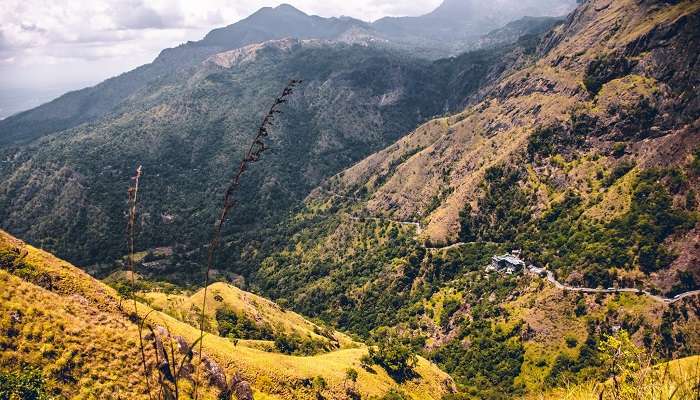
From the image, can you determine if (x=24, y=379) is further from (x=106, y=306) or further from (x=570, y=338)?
(x=570, y=338)

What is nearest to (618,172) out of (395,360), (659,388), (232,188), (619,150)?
(619,150)

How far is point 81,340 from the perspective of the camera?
5562 cm

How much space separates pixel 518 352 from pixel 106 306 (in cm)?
13350

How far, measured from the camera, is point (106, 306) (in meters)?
64.2

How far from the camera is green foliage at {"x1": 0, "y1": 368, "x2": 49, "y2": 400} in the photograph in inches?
1758

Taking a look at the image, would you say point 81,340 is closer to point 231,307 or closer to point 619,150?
point 231,307

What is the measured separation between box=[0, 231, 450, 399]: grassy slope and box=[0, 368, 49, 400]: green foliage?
86.6 inches

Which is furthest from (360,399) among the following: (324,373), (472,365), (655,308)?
(655,308)

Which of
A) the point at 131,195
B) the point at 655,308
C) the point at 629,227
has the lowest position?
the point at 655,308

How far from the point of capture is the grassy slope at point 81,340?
51.9m

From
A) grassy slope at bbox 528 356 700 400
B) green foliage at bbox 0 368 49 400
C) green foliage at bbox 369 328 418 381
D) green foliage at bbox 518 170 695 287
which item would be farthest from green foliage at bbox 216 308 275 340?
grassy slope at bbox 528 356 700 400

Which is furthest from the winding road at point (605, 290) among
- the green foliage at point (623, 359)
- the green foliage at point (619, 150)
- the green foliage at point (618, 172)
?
the green foliage at point (623, 359)

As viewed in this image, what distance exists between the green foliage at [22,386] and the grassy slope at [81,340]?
7.22 feet

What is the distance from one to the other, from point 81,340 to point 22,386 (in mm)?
9835
